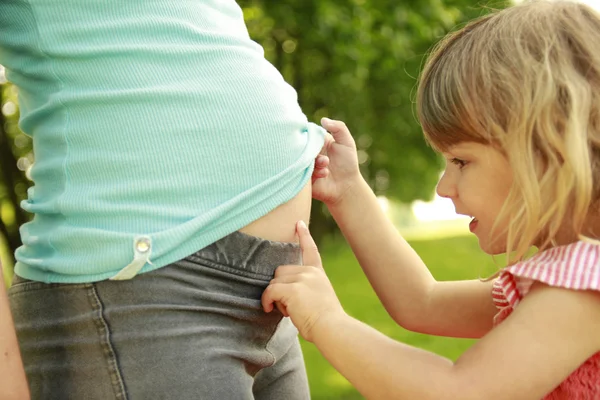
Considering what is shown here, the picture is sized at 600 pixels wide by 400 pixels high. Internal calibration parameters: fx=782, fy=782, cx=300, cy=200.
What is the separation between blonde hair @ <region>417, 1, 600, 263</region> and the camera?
5.49 feet

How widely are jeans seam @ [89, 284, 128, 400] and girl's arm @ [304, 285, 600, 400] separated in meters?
0.52

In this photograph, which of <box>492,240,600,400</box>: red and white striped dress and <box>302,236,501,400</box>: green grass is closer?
<box>492,240,600,400</box>: red and white striped dress

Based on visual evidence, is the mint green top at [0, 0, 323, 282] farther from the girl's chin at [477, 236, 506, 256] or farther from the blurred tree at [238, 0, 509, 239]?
the blurred tree at [238, 0, 509, 239]

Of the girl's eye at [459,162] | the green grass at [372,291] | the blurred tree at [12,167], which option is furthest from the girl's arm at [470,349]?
the blurred tree at [12,167]

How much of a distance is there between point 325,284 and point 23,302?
65cm

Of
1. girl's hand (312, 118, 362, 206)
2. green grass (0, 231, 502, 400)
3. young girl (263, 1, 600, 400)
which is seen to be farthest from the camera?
green grass (0, 231, 502, 400)

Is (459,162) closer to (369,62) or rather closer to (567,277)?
(567,277)

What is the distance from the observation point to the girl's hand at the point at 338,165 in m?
2.15

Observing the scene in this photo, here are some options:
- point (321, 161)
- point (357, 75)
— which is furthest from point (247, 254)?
point (357, 75)

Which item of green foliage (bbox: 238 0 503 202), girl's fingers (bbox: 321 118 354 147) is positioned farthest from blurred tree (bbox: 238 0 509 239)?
girl's fingers (bbox: 321 118 354 147)

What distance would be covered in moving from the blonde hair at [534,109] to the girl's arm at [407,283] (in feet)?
1.19

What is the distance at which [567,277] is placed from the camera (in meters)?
1.63

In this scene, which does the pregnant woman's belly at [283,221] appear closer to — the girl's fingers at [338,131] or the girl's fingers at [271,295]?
the girl's fingers at [271,295]

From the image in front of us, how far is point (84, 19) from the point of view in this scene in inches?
61.7
